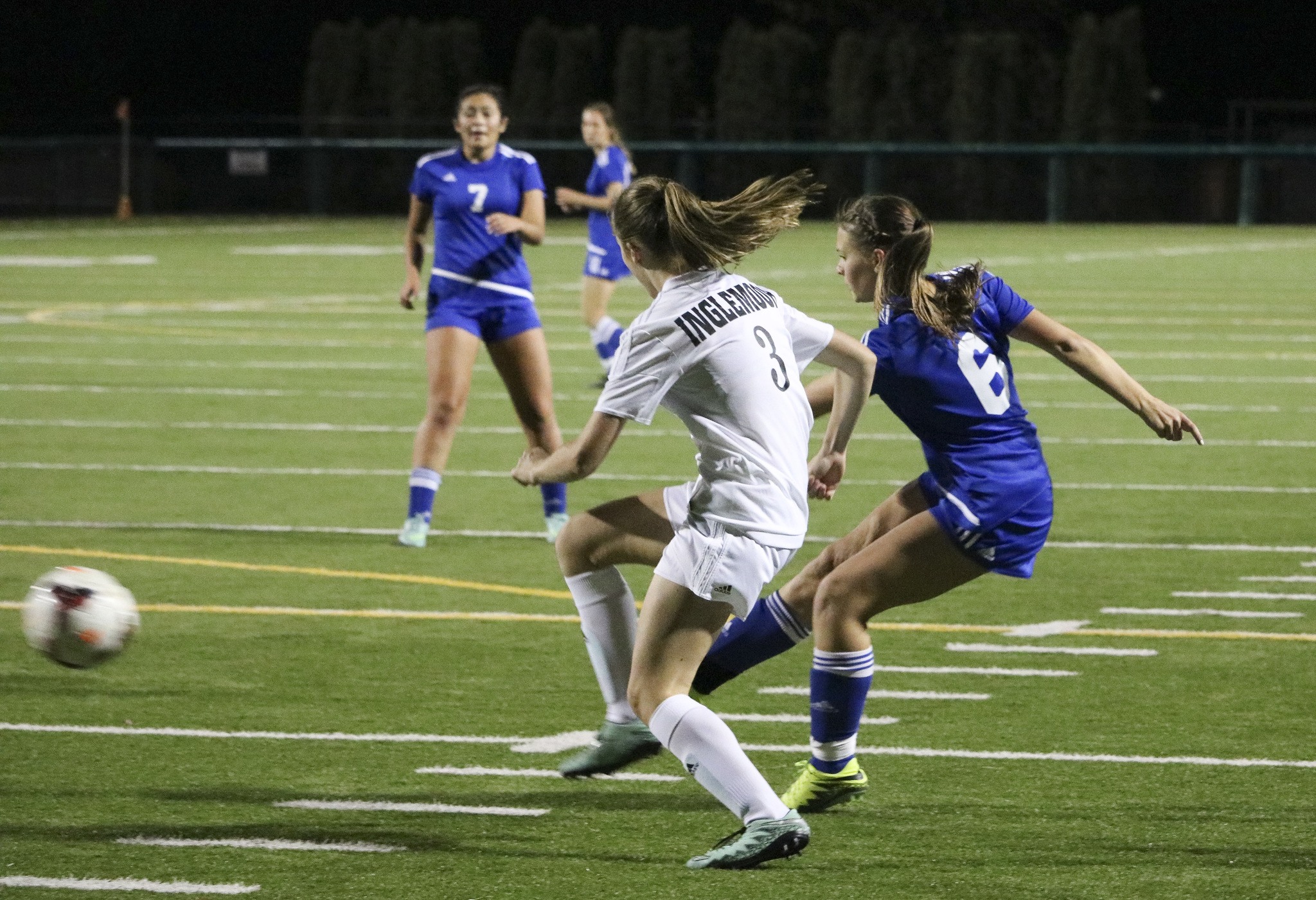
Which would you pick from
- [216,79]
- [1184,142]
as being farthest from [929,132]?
[216,79]

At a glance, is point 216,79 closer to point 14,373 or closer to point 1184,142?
point 1184,142

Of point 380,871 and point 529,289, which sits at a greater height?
point 529,289

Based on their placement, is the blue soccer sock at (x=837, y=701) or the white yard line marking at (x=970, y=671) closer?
the blue soccer sock at (x=837, y=701)

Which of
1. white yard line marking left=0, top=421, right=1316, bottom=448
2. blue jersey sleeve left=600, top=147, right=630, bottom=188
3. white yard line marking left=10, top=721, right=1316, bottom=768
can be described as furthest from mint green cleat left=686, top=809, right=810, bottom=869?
blue jersey sleeve left=600, top=147, right=630, bottom=188

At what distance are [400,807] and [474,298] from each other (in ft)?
15.4

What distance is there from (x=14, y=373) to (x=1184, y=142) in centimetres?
3824

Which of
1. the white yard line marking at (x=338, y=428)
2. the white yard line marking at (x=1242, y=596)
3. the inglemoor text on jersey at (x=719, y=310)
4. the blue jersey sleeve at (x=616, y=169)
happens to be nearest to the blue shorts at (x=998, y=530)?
the inglemoor text on jersey at (x=719, y=310)

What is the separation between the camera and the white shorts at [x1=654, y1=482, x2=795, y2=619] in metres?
5.37

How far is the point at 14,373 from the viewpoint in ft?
59.9

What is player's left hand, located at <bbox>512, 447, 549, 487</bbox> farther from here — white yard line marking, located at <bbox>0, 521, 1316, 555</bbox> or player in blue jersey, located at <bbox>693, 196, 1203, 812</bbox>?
white yard line marking, located at <bbox>0, 521, 1316, 555</bbox>

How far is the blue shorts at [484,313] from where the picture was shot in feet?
34.6

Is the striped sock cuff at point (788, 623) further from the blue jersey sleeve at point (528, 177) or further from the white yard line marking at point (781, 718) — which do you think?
the blue jersey sleeve at point (528, 177)

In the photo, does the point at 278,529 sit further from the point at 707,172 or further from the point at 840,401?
the point at 707,172

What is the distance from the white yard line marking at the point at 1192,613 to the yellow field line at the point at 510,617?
12.2 inches
